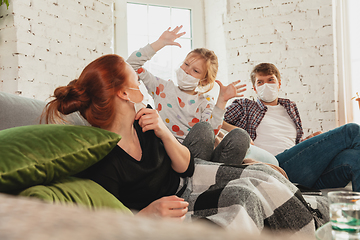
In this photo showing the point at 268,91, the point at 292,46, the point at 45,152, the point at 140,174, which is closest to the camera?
the point at 45,152

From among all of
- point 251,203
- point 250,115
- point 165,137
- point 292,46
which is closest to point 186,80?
point 250,115

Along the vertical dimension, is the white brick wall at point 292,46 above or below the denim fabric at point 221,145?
above

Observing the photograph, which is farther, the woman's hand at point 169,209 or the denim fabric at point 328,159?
→ the denim fabric at point 328,159

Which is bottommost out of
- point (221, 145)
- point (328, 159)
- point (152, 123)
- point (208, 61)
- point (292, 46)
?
point (328, 159)

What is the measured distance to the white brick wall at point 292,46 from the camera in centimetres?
302

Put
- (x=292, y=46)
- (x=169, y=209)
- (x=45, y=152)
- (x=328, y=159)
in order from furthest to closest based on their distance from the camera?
(x=292, y=46), (x=328, y=159), (x=169, y=209), (x=45, y=152)

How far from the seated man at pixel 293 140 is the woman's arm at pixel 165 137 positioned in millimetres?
958

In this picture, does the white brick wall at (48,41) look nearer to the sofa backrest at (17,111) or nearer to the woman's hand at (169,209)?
the sofa backrest at (17,111)

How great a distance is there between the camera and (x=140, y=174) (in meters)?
0.96

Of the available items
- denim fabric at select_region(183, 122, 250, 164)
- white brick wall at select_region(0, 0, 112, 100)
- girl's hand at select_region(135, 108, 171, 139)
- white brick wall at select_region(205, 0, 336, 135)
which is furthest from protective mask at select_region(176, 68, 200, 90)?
white brick wall at select_region(205, 0, 336, 135)

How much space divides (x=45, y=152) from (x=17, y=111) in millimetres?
459

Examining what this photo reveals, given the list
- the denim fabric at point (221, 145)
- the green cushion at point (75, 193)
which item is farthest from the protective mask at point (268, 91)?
the green cushion at point (75, 193)

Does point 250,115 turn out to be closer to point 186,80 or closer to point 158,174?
point 186,80

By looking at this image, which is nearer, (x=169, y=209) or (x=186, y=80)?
(x=169, y=209)
